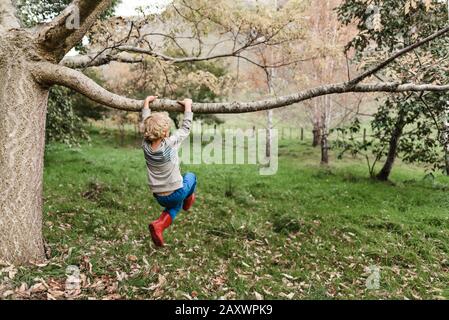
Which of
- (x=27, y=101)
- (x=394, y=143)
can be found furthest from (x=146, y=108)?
(x=394, y=143)

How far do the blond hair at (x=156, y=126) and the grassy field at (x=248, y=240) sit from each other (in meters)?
1.90

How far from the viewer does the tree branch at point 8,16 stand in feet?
18.0

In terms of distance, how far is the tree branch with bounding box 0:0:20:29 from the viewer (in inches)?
215

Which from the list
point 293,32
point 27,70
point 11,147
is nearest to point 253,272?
point 11,147

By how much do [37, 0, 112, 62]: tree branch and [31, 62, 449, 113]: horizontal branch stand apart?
0.99 ft

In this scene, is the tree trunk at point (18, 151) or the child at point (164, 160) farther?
the tree trunk at point (18, 151)

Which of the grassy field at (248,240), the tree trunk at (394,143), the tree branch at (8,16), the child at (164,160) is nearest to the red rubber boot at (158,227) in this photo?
the child at (164,160)

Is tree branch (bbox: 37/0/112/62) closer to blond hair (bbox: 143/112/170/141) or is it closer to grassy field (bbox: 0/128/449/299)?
blond hair (bbox: 143/112/170/141)

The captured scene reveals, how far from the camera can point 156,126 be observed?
15.3ft

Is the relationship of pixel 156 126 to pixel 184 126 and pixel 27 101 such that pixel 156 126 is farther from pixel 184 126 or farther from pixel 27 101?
pixel 27 101

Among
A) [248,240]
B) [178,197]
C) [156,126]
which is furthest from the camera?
[248,240]

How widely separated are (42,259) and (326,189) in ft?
27.1

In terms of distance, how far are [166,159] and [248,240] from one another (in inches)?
130

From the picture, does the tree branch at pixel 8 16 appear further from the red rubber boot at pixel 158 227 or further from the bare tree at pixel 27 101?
the red rubber boot at pixel 158 227
